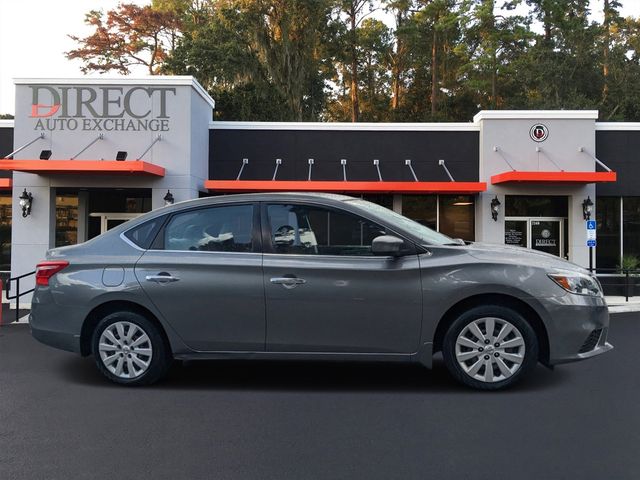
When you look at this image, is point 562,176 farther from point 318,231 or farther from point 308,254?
point 308,254

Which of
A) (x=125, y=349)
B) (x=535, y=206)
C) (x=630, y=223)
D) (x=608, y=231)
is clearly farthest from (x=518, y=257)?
(x=630, y=223)

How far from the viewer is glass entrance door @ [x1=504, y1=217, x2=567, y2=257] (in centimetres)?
1830

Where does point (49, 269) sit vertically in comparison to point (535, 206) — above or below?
below

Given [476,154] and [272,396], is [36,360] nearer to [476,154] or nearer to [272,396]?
[272,396]

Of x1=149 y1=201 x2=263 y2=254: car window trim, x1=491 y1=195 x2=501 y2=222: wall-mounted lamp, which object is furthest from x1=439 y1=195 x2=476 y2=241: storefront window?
x1=149 y1=201 x2=263 y2=254: car window trim

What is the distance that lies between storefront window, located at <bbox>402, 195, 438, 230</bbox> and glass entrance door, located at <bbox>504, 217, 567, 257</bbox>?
6.95ft

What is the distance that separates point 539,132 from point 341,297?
1390 cm

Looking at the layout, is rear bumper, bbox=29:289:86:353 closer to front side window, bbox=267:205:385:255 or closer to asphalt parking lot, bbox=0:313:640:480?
asphalt parking lot, bbox=0:313:640:480

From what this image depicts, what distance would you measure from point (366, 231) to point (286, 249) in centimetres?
77

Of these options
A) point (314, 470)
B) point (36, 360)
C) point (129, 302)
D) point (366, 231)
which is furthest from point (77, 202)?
point (314, 470)

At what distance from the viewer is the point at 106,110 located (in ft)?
50.2

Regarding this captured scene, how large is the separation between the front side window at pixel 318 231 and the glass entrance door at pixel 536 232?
43.8 feet

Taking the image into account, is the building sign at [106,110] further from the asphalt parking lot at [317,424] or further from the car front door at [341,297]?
the car front door at [341,297]

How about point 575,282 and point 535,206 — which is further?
point 535,206
